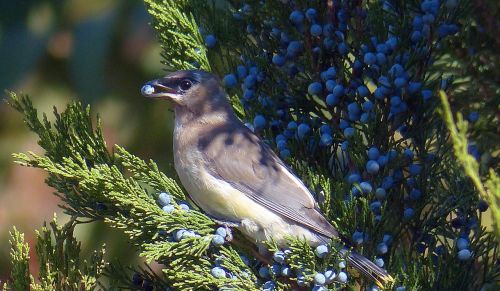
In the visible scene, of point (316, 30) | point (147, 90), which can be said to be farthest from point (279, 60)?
point (147, 90)

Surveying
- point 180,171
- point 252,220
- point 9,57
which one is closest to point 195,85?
point 180,171

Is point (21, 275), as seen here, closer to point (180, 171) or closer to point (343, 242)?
point (180, 171)

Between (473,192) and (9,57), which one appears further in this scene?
(9,57)

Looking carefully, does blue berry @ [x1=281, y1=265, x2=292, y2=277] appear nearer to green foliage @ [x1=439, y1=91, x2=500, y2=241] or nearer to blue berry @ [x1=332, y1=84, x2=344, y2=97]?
blue berry @ [x1=332, y1=84, x2=344, y2=97]

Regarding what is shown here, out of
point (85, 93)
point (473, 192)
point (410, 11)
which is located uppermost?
point (85, 93)

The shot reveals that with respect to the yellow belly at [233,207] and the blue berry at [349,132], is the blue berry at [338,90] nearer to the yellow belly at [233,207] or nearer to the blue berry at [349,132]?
the blue berry at [349,132]

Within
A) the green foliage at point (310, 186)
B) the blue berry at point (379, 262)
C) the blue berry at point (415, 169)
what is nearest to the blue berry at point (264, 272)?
the green foliage at point (310, 186)
